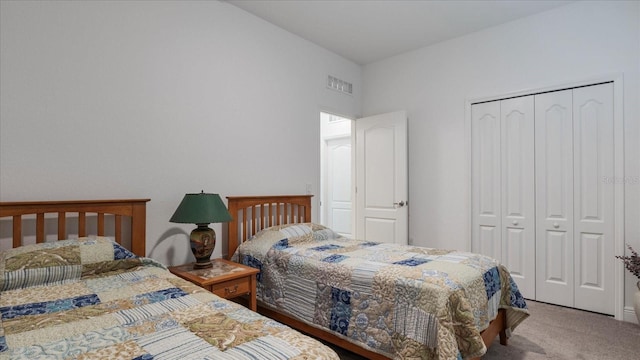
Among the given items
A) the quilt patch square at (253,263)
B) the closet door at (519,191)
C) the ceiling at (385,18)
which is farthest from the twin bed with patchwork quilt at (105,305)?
the closet door at (519,191)

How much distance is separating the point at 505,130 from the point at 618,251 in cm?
140

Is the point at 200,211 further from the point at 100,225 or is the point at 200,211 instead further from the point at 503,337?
the point at 503,337

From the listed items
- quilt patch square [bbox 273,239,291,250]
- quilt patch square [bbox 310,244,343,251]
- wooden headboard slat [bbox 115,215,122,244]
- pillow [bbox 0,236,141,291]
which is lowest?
quilt patch square [bbox 310,244,343,251]

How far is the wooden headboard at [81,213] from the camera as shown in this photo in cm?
188

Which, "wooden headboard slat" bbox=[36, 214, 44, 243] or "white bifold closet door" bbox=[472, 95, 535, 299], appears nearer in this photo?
"wooden headboard slat" bbox=[36, 214, 44, 243]

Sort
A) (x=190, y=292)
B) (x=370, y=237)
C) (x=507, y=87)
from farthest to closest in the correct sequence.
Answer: (x=370, y=237), (x=507, y=87), (x=190, y=292)

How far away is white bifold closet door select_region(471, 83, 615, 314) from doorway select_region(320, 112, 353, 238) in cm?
248

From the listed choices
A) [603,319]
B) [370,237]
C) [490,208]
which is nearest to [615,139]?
[490,208]

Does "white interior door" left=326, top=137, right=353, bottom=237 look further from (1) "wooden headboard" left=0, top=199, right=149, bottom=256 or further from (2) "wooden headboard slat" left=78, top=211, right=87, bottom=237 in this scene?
(2) "wooden headboard slat" left=78, top=211, right=87, bottom=237

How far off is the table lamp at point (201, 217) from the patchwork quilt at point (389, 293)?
411mm

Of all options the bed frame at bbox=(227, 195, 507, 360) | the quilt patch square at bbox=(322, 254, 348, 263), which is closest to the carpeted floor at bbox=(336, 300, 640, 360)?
the bed frame at bbox=(227, 195, 507, 360)

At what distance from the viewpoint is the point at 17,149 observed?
1.95 m

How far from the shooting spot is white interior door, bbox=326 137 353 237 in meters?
5.83

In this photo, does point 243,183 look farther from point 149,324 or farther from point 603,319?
point 603,319
